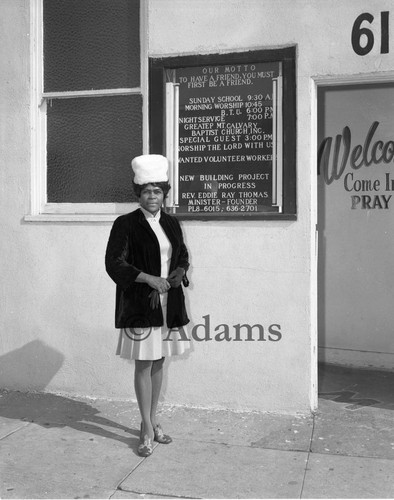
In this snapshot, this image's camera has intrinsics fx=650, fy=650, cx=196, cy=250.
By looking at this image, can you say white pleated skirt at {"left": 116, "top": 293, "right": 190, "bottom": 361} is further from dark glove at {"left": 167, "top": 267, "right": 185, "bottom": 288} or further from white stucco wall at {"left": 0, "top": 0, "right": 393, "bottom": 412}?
white stucco wall at {"left": 0, "top": 0, "right": 393, "bottom": 412}

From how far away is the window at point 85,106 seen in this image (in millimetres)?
5516

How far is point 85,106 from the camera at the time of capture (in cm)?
566

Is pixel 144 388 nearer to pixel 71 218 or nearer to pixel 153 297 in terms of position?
pixel 153 297

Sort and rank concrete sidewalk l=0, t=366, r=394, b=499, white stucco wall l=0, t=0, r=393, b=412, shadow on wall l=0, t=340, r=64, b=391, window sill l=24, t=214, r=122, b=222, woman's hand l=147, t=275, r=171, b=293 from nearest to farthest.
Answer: concrete sidewalk l=0, t=366, r=394, b=499 → woman's hand l=147, t=275, r=171, b=293 → white stucco wall l=0, t=0, r=393, b=412 → window sill l=24, t=214, r=122, b=222 → shadow on wall l=0, t=340, r=64, b=391

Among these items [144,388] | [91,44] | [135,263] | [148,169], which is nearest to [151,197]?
[148,169]

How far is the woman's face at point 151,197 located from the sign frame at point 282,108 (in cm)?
96

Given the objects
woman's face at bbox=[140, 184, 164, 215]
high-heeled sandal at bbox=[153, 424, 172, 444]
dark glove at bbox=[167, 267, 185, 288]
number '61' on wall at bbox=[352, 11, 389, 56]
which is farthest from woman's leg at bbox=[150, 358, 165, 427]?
number '61' on wall at bbox=[352, 11, 389, 56]

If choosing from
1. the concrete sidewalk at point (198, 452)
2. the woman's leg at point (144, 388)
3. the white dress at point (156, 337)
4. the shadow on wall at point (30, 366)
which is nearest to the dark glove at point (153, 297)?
the white dress at point (156, 337)

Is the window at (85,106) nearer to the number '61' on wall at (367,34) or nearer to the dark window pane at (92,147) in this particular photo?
the dark window pane at (92,147)

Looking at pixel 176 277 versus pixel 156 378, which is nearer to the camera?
pixel 176 277

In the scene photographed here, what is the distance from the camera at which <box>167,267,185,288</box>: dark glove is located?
4.23 m

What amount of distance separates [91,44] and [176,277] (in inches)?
98.4

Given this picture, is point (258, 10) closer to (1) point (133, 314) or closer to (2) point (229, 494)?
(1) point (133, 314)

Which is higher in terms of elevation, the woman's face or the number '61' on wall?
the number '61' on wall
